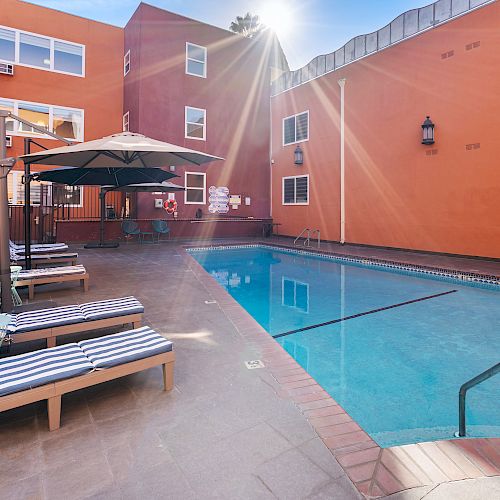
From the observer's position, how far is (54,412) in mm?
2205

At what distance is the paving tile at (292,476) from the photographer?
170 cm

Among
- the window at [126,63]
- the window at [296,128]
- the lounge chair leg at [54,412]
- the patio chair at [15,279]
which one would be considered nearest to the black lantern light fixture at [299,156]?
the window at [296,128]

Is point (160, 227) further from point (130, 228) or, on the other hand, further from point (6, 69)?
point (6, 69)

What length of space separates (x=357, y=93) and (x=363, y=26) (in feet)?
8.04

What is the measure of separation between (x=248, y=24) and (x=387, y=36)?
19065mm

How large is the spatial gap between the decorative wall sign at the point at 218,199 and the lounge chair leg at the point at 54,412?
13714 mm

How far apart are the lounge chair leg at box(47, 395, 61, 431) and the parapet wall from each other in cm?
1223

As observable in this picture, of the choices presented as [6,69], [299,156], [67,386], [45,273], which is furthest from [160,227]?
[67,386]

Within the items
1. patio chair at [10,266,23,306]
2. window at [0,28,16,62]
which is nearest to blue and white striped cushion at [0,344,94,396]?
patio chair at [10,266,23,306]

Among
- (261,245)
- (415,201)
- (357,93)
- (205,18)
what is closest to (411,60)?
(357,93)

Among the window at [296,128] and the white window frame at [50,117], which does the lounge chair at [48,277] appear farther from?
the window at [296,128]

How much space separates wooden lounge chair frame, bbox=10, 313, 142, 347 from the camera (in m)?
3.06

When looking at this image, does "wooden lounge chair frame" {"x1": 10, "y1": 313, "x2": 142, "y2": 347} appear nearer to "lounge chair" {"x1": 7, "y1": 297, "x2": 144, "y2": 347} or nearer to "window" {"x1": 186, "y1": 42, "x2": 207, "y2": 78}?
"lounge chair" {"x1": 7, "y1": 297, "x2": 144, "y2": 347}

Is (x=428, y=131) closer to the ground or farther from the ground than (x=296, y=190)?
farther from the ground
